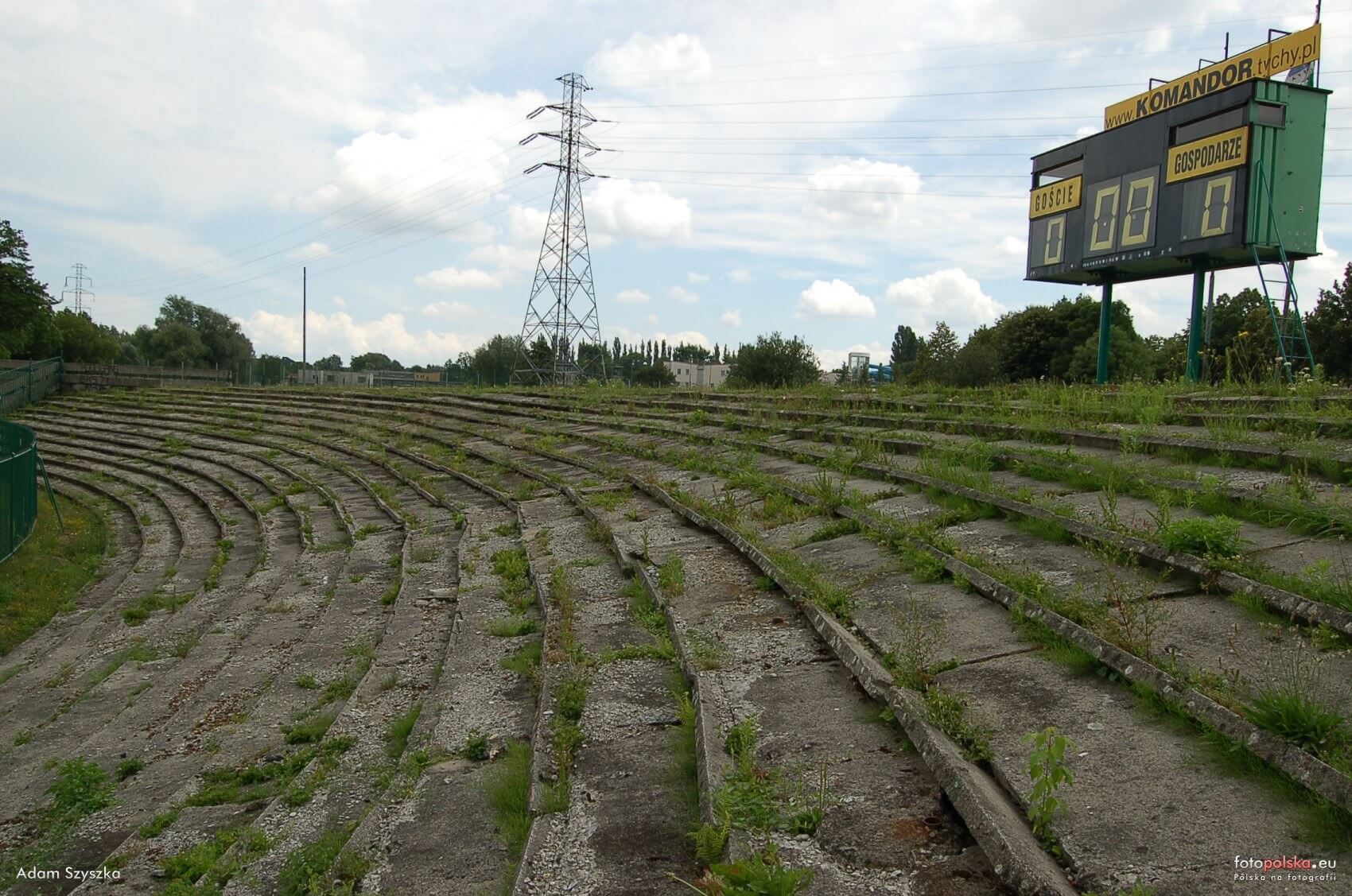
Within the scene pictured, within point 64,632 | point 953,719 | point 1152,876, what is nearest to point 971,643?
point 953,719

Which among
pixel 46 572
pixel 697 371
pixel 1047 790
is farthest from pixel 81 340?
pixel 1047 790

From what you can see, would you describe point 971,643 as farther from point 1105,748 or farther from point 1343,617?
point 1343,617

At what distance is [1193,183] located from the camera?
577 inches

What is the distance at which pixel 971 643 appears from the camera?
4.53 meters

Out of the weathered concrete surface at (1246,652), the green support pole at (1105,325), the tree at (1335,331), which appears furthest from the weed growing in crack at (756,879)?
the tree at (1335,331)

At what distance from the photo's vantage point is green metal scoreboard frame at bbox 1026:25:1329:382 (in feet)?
45.5

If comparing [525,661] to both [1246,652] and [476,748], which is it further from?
[1246,652]

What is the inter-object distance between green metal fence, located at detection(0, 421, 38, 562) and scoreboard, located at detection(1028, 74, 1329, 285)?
19.4m

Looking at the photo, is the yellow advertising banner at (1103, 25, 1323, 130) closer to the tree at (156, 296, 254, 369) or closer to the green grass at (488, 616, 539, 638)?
the green grass at (488, 616, 539, 638)

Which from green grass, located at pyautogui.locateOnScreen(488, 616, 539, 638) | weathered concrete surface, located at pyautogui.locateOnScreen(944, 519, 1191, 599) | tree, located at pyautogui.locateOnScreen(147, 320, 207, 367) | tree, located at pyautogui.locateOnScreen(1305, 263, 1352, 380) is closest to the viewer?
weathered concrete surface, located at pyautogui.locateOnScreen(944, 519, 1191, 599)

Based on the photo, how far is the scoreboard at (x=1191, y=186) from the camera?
45.4 feet

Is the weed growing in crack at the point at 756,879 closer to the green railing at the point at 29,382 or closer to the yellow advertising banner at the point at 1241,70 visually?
the yellow advertising banner at the point at 1241,70

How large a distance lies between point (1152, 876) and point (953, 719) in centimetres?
110

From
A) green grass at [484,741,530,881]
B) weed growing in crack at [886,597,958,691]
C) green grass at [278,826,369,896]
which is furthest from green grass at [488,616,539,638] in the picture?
weed growing in crack at [886,597,958,691]
